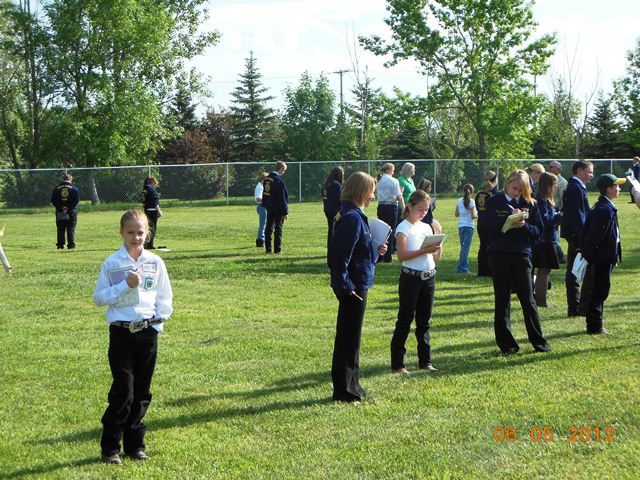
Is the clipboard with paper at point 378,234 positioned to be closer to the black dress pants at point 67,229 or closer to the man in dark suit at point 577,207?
the man in dark suit at point 577,207

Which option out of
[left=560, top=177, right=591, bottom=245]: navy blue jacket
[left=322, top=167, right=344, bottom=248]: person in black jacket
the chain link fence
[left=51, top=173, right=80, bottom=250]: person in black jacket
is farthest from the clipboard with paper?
the chain link fence

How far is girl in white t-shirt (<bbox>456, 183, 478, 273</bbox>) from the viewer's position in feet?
55.2

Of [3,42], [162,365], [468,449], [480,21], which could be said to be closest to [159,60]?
[3,42]

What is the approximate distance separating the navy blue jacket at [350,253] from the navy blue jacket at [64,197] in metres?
16.3

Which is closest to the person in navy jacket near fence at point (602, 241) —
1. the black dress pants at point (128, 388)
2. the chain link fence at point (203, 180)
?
the black dress pants at point (128, 388)

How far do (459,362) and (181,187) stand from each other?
34.6m

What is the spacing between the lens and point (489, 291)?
14.3 m

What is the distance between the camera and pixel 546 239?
11680mm

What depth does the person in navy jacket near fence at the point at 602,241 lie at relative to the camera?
993 cm

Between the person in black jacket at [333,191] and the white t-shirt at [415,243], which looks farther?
the person in black jacket at [333,191]

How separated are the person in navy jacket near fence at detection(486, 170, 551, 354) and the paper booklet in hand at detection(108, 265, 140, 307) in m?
4.39

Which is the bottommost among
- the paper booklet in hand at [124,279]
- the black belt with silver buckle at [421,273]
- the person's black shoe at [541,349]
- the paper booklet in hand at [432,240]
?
the person's black shoe at [541,349]

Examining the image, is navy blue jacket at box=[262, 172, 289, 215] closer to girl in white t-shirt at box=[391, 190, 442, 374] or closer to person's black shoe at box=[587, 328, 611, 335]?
person's black shoe at box=[587, 328, 611, 335]

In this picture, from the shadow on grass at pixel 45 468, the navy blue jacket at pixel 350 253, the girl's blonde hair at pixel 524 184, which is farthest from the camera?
the girl's blonde hair at pixel 524 184
